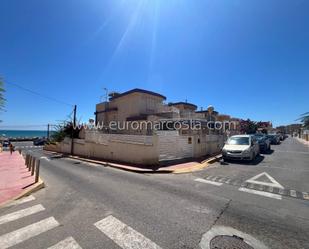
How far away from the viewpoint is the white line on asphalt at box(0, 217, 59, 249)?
12.1ft

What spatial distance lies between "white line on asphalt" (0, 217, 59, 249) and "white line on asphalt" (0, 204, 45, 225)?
81 cm

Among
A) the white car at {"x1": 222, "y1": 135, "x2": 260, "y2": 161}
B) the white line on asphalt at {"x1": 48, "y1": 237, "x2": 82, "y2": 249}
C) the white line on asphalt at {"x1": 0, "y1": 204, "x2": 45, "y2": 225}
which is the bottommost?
the white line on asphalt at {"x1": 0, "y1": 204, "x2": 45, "y2": 225}

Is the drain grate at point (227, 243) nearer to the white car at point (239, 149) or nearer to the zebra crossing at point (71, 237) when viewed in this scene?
the zebra crossing at point (71, 237)

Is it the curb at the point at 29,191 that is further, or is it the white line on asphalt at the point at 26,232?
the curb at the point at 29,191

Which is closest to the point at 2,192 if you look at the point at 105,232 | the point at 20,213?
the point at 20,213

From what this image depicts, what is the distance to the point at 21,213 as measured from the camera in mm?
5117

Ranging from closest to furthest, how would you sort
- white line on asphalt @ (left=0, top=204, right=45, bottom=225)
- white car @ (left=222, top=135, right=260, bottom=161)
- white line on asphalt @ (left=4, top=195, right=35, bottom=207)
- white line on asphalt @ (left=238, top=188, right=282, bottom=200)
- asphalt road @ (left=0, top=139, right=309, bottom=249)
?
asphalt road @ (left=0, top=139, right=309, bottom=249) < white line on asphalt @ (left=0, top=204, right=45, bottom=225) < white line on asphalt @ (left=4, top=195, right=35, bottom=207) < white line on asphalt @ (left=238, top=188, right=282, bottom=200) < white car @ (left=222, top=135, right=260, bottom=161)

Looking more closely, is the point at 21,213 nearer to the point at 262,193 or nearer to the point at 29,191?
the point at 29,191

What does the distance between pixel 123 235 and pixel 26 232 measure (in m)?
2.11

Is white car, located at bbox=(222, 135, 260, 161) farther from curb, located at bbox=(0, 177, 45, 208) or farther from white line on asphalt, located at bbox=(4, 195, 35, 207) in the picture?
white line on asphalt, located at bbox=(4, 195, 35, 207)

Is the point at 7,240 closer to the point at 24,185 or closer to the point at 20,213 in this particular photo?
the point at 20,213

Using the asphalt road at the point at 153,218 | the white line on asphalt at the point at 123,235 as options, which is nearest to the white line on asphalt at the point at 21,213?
the asphalt road at the point at 153,218

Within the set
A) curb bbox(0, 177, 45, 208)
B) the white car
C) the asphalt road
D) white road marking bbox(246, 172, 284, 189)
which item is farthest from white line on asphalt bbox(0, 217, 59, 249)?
the white car

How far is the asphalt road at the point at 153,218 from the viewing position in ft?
12.0
